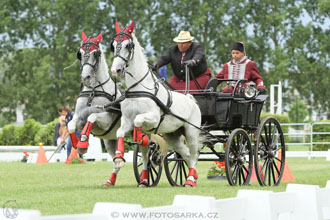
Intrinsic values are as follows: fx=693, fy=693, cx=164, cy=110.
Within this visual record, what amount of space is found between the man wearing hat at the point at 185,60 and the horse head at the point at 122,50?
166cm

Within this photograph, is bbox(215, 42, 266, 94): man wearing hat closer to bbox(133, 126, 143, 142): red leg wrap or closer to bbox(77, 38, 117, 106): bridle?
bbox(77, 38, 117, 106): bridle

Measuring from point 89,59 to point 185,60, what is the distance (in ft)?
6.48

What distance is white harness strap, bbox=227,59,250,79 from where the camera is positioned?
1183cm

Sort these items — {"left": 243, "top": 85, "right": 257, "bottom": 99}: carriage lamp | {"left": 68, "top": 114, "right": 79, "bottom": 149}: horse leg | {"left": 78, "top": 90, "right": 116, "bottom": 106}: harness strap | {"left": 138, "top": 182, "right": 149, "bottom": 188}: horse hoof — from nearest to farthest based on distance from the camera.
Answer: {"left": 68, "top": 114, "right": 79, "bottom": 149}: horse leg < {"left": 78, "top": 90, "right": 116, "bottom": 106}: harness strap < {"left": 138, "top": 182, "right": 149, "bottom": 188}: horse hoof < {"left": 243, "top": 85, "right": 257, "bottom": 99}: carriage lamp

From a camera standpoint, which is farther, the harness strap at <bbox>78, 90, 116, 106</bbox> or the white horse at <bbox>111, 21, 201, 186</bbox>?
Answer: the harness strap at <bbox>78, 90, 116, 106</bbox>

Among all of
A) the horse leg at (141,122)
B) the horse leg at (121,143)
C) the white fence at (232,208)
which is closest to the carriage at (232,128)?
the horse leg at (141,122)

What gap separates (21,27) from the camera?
142ft

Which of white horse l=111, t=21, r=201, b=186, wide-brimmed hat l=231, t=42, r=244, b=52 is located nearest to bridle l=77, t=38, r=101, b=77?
white horse l=111, t=21, r=201, b=186

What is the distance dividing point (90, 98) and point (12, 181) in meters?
2.80

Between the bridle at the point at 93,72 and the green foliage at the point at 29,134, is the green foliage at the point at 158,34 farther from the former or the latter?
the bridle at the point at 93,72

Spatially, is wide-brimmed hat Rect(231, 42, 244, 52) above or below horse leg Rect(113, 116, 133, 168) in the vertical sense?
above

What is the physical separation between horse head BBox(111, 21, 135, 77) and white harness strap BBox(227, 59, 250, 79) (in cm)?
284

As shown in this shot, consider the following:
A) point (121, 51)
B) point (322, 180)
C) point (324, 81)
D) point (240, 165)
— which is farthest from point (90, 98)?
point (324, 81)

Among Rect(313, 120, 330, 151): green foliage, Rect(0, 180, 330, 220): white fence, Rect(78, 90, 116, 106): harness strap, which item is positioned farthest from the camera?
Rect(313, 120, 330, 151): green foliage
